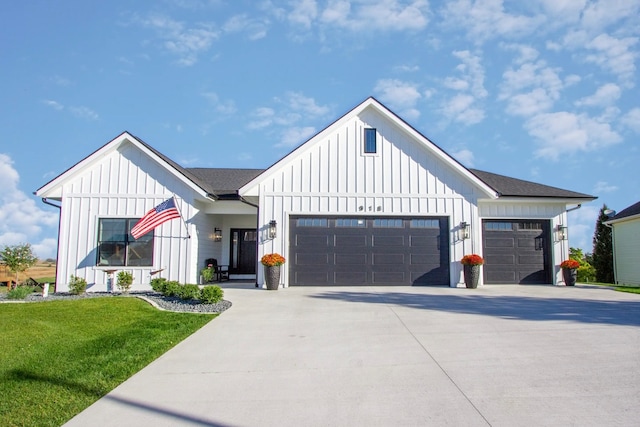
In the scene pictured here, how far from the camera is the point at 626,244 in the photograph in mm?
20453

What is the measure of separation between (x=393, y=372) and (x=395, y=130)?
11.1 m

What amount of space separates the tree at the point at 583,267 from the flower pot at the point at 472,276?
6716 mm

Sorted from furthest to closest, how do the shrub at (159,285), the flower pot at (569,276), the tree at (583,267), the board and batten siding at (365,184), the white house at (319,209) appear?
1. the tree at (583,267)
2. the flower pot at (569,276)
3. the board and batten siding at (365,184)
4. the white house at (319,209)
5. the shrub at (159,285)

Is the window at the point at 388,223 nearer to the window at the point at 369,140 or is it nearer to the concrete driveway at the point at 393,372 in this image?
the window at the point at 369,140

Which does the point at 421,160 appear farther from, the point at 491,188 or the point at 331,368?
the point at 331,368

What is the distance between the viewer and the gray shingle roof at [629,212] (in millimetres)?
19827

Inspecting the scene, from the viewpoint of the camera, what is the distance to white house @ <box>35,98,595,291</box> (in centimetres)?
1420

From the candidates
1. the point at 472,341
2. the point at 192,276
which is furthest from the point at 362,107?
the point at 472,341

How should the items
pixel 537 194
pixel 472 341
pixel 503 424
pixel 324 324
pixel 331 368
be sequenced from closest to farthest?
1. pixel 503 424
2. pixel 331 368
3. pixel 472 341
4. pixel 324 324
5. pixel 537 194

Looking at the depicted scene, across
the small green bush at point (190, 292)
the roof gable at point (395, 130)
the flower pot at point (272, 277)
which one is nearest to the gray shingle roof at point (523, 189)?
the roof gable at point (395, 130)

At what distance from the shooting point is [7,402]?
4.28 m

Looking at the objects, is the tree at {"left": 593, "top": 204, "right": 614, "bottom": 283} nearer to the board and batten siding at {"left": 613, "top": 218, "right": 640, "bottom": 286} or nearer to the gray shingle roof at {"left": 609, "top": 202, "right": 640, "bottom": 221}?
the gray shingle roof at {"left": 609, "top": 202, "right": 640, "bottom": 221}

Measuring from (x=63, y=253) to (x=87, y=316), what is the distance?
22.1 ft

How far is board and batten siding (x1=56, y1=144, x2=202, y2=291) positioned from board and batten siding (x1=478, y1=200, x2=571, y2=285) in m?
10.5
